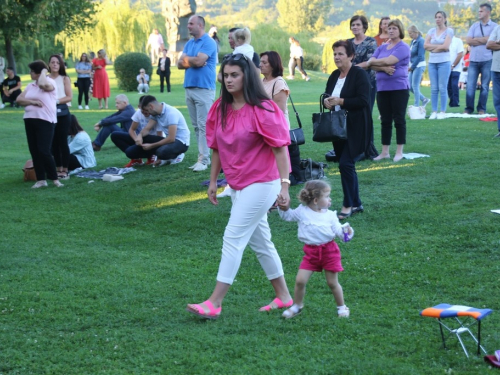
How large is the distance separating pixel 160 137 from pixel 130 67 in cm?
1932

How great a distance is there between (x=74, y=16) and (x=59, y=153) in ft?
51.5

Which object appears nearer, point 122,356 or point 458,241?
point 122,356

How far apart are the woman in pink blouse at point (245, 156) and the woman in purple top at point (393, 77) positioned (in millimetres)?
5258

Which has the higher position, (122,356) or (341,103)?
(341,103)

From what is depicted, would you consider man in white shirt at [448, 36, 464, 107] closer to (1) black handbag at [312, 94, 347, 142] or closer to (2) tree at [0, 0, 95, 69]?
(1) black handbag at [312, 94, 347, 142]

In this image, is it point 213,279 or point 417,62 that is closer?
point 213,279

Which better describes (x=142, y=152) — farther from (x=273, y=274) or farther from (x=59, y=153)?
(x=273, y=274)

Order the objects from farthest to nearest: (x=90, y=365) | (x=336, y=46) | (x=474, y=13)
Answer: (x=474, y=13) → (x=336, y=46) → (x=90, y=365)

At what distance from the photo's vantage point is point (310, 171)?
29.6 feet

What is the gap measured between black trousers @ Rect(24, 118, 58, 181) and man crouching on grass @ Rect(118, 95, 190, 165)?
1479 mm

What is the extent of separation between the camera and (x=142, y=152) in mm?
11461

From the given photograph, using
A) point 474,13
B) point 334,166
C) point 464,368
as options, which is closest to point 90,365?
point 464,368

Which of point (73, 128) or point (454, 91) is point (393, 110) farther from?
point (454, 91)

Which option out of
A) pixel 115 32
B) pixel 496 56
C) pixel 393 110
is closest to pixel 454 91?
pixel 496 56
